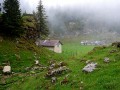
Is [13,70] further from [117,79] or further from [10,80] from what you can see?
[117,79]

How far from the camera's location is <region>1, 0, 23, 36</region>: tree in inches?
2594

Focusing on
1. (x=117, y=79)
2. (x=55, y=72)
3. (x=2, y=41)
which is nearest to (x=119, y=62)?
(x=117, y=79)

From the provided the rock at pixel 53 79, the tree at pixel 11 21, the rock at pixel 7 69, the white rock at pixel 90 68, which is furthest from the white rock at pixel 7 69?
the white rock at pixel 90 68

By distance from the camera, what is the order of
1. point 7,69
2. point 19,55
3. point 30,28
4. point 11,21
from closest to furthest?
point 7,69 < point 19,55 < point 11,21 < point 30,28

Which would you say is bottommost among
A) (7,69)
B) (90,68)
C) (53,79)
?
(7,69)

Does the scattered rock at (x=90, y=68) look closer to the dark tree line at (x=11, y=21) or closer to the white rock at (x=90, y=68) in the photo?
the white rock at (x=90, y=68)

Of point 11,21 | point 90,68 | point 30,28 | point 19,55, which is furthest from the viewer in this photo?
point 30,28

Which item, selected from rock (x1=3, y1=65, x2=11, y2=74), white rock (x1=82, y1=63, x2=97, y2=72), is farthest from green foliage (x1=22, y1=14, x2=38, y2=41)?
white rock (x1=82, y1=63, x2=97, y2=72)

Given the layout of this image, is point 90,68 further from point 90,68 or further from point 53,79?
point 53,79

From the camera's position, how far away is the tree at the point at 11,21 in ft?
216

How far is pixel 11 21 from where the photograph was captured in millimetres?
66000

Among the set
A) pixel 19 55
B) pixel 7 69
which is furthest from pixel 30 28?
pixel 7 69

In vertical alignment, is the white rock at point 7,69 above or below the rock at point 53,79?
below

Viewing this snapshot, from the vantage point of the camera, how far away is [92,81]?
28.1 metres
